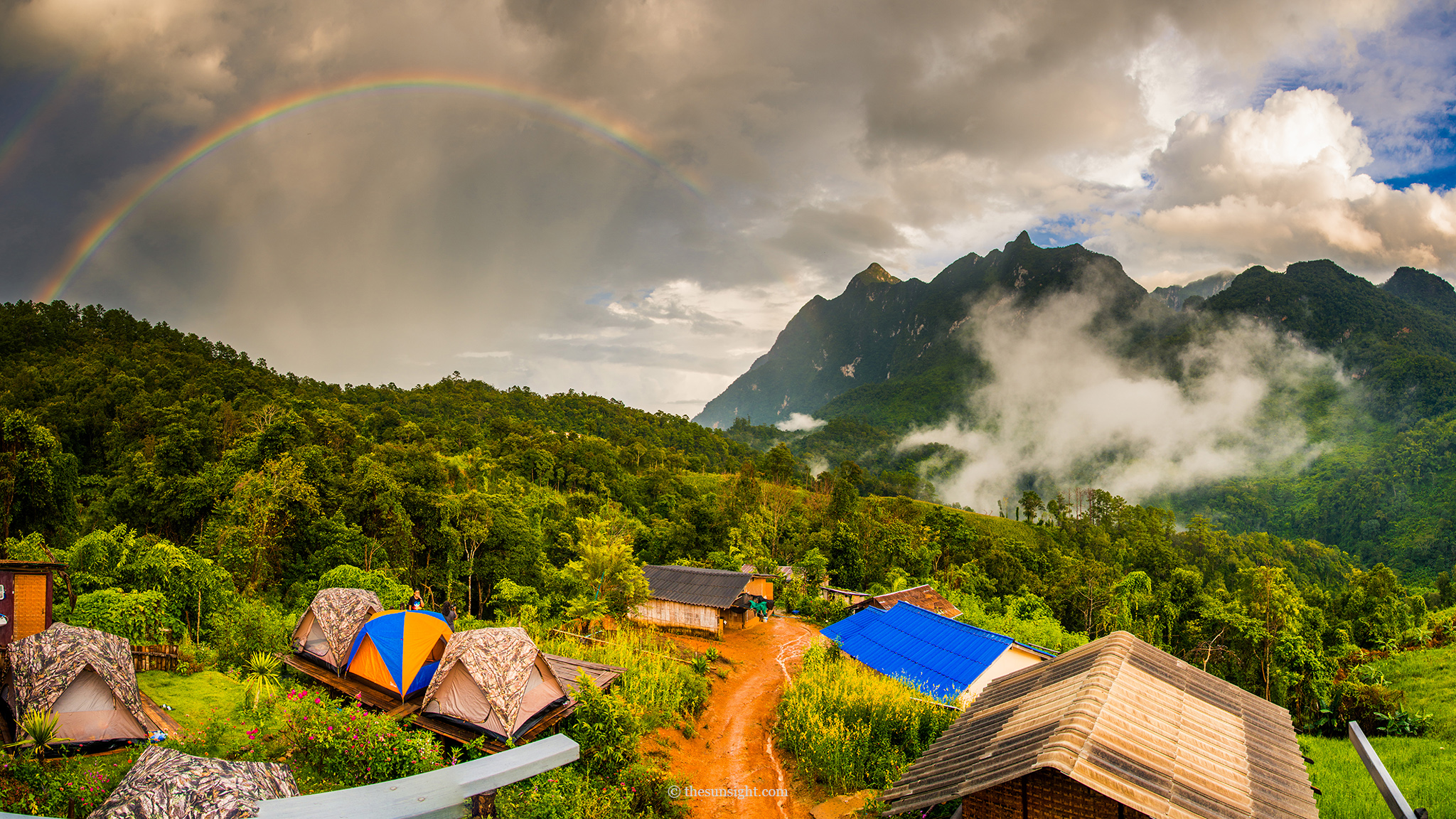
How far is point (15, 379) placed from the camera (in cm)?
3869

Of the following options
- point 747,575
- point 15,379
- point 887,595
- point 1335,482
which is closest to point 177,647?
point 747,575

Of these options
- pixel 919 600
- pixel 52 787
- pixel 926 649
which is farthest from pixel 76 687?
pixel 919 600

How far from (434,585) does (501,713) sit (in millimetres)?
17908

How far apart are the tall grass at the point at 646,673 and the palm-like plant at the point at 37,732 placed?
27.3 ft

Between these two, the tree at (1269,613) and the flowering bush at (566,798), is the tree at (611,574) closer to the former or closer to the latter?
the flowering bush at (566,798)

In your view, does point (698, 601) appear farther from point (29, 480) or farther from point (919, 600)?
point (29, 480)

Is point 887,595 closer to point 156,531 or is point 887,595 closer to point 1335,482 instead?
point 156,531

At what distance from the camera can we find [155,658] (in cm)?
1335

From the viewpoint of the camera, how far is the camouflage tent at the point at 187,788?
5164mm

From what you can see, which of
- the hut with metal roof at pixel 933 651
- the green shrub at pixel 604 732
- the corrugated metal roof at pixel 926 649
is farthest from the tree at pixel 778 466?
the green shrub at pixel 604 732

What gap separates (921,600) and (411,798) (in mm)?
30331

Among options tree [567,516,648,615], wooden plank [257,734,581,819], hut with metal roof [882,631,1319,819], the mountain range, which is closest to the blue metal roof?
tree [567,516,648,615]

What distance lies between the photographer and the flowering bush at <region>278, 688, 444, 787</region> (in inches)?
321

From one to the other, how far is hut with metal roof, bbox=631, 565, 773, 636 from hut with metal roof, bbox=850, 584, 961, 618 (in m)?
5.87
